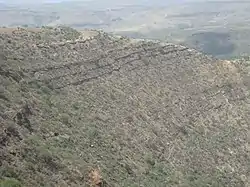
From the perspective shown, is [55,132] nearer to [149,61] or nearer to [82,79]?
[82,79]

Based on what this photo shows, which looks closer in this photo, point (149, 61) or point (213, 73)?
point (149, 61)

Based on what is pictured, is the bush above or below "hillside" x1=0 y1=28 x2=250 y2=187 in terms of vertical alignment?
above

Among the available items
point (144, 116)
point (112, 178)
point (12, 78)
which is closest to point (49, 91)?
point (12, 78)

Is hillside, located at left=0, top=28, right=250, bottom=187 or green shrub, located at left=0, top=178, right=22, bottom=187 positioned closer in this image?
green shrub, located at left=0, top=178, right=22, bottom=187

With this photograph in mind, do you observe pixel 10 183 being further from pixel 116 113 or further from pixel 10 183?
pixel 116 113

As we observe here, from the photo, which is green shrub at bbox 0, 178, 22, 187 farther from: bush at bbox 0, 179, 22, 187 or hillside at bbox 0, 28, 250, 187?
hillside at bbox 0, 28, 250, 187

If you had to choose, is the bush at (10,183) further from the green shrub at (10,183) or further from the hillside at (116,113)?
the hillside at (116,113)

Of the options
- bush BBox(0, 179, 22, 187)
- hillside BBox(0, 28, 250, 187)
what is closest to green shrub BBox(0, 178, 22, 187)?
bush BBox(0, 179, 22, 187)

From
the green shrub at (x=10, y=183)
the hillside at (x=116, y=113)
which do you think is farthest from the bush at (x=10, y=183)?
the hillside at (x=116, y=113)
